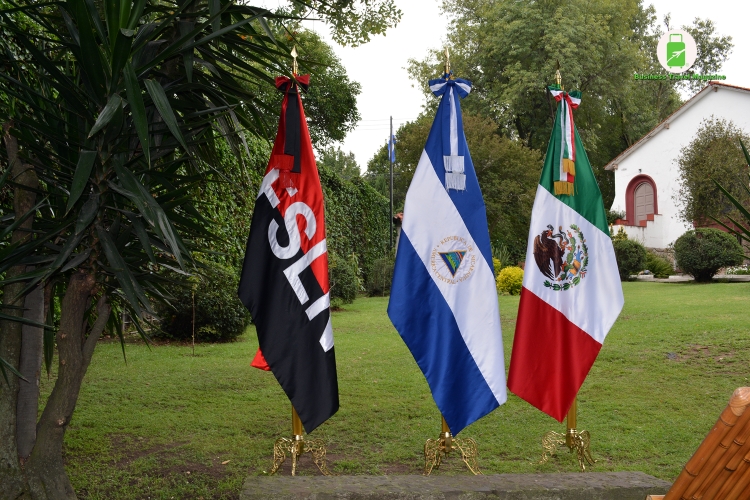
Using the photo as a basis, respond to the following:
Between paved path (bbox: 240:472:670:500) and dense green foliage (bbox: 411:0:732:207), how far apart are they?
24.3m

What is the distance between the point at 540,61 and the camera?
94.5 ft

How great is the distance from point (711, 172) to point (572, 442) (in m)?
18.9

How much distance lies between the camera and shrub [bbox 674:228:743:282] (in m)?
16.5

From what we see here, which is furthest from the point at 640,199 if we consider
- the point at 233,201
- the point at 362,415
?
the point at 362,415

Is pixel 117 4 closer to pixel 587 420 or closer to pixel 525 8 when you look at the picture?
pixel 587 420

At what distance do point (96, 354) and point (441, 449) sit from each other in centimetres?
584

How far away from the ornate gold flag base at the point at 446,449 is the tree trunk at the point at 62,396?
6.51 ft

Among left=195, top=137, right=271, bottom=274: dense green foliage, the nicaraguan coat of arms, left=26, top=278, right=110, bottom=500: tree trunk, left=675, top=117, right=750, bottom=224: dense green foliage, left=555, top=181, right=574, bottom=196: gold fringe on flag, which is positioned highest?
left=675, top=117, right=750, bottom=224: dense green foliage

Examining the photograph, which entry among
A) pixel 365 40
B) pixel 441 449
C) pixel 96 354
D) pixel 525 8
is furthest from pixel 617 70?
pixel 441 449

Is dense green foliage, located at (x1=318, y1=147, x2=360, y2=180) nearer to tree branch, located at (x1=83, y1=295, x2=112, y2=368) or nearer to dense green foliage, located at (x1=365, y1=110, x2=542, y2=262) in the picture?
dense green foliage, located at (x1=365, y1=110, x2=542, y2=262)

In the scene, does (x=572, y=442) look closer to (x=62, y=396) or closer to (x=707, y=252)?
(x=62, y=396)

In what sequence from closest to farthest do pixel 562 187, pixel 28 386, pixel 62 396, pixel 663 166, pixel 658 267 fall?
1. pixel 62 396
2. pixel 28 386
3. pixel 562 187
4. pixel 658 267
5. pixel 663 166

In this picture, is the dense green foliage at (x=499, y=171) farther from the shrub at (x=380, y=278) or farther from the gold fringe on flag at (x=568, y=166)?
the gold fringe on flag at (x=568, y=166)

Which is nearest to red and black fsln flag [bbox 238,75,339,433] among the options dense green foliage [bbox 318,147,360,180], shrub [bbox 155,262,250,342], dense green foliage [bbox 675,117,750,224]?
shrub [bbox 155,262,250,342]
